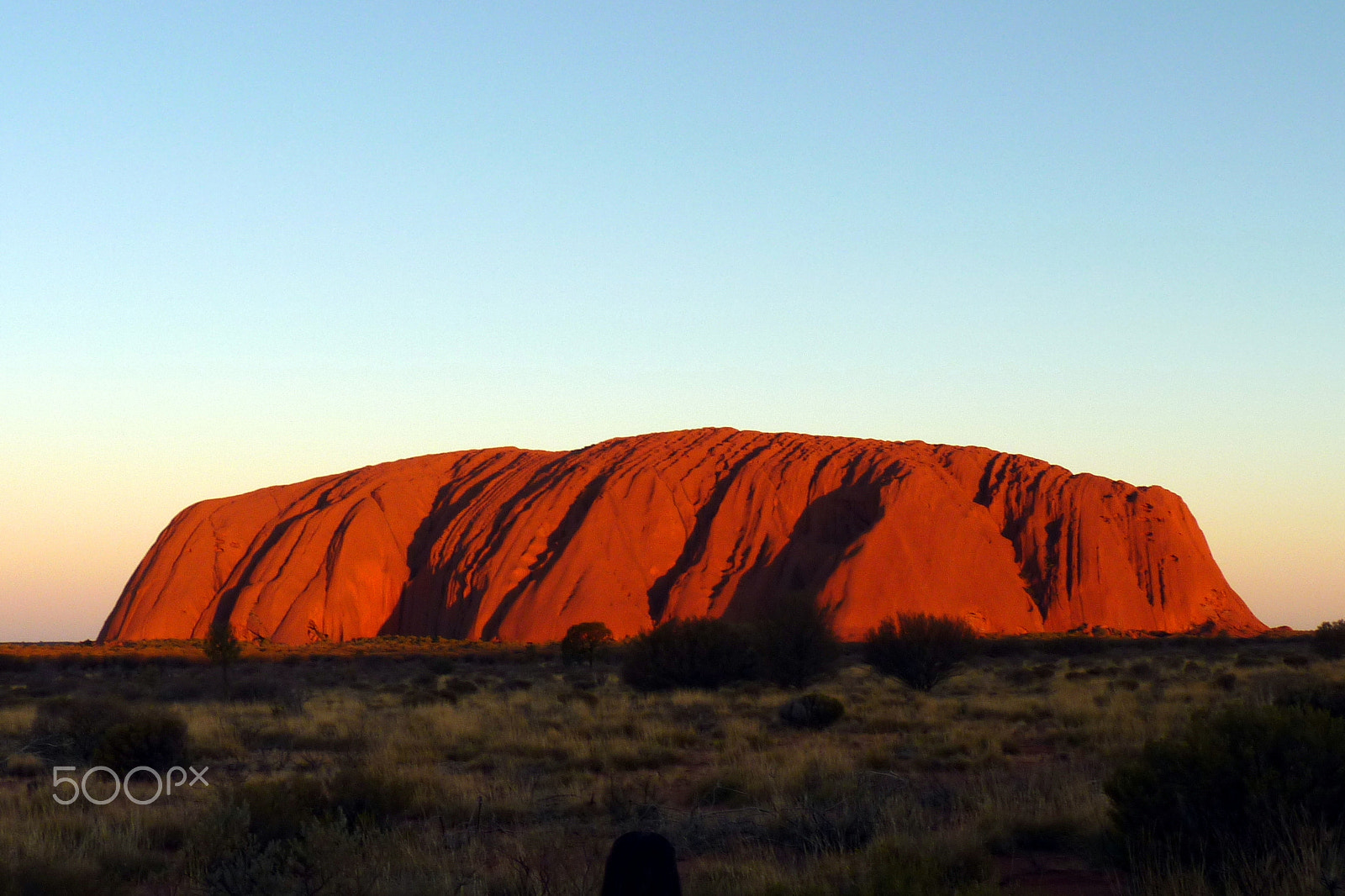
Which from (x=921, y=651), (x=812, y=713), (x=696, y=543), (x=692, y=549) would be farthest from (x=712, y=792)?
(x=696, y=543)

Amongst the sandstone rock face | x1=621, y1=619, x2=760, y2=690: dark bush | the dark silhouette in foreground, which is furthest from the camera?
the sandstone rock face

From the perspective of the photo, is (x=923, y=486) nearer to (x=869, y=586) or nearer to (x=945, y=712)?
(x=869, y=586)

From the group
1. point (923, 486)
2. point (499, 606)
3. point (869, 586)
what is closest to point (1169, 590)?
point (923, 486)

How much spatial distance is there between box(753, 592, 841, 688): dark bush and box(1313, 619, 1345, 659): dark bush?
1693 cm

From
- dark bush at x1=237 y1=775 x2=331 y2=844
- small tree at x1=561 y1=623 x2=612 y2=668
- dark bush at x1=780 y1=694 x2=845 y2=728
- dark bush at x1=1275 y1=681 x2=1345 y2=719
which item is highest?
dark bush at x1=1275 y1=681 x2=1345 y2=719

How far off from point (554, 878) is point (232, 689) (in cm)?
2225

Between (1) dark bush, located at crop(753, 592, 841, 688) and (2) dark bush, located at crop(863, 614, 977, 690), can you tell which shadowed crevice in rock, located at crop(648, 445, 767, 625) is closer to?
(1) dark bush, located at crop(753, 592, 841, 688)

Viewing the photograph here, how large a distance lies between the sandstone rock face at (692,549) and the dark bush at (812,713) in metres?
36.3

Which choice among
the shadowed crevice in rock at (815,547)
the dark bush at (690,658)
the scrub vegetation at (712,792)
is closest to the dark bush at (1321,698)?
the scrub vegetation at (712,792)

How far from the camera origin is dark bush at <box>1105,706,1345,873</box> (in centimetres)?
616

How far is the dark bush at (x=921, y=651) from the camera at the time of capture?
78.0 feet

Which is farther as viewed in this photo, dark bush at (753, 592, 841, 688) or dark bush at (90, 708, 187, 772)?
dark bush at (753, 592, 841, 688)

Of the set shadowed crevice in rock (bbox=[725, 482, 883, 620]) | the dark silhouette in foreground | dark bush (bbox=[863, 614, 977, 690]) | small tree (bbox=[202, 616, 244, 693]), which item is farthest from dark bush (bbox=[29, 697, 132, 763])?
shadowed crevice in rock (bbox=[725, 482, 883, 620])

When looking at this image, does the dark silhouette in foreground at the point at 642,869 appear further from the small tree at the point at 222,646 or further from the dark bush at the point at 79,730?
the small tree at the point at 222,646
